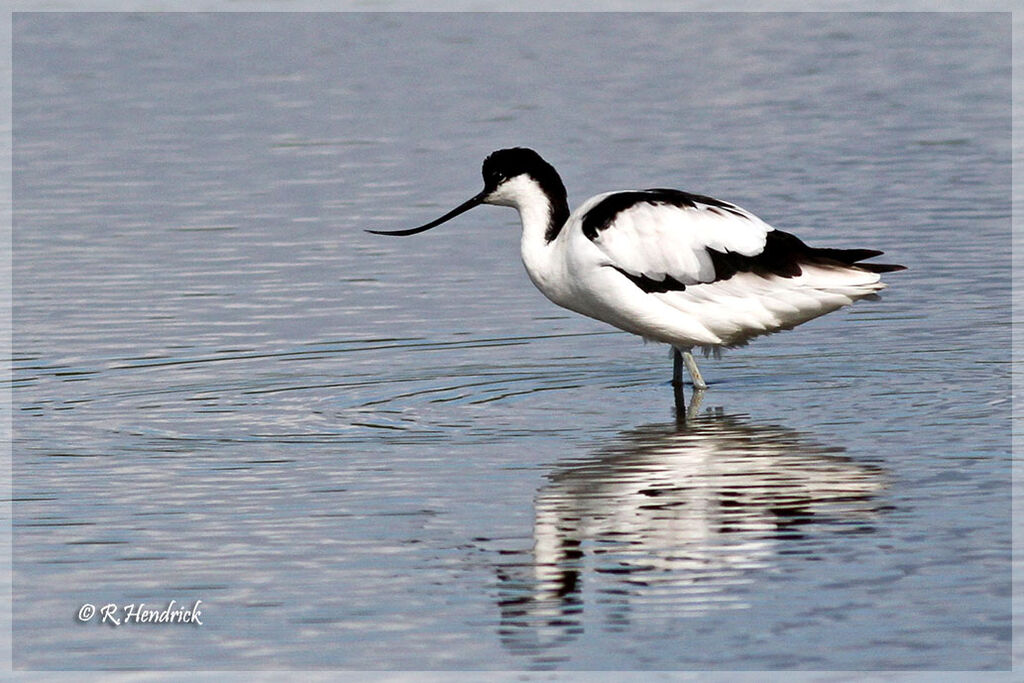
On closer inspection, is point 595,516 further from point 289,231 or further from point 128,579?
point 289,231

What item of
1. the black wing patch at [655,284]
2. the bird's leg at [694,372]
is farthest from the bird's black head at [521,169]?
the bird's leg at [694,372]

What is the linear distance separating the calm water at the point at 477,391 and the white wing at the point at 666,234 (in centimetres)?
78

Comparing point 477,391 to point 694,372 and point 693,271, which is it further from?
point 693,271

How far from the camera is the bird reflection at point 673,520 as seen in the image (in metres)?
7.56

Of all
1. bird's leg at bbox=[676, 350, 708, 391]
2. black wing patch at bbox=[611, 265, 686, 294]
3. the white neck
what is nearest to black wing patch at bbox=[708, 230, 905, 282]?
black wing patch at bbox=[611, 265, 686, 294]

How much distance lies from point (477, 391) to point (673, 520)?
3007 millimetres

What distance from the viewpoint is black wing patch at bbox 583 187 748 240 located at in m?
11.3

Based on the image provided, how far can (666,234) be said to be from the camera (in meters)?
11.3

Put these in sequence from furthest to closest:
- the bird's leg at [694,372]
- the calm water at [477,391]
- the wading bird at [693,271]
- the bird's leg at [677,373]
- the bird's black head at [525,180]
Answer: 1. the bird's black head at [525,180]
2. the bird's leg at [677,373]
3. the bird's leg at [694,372]
4. the wading bird at [693,271]
5. the calm water at [477,391]

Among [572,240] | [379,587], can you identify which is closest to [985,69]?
[572,240]

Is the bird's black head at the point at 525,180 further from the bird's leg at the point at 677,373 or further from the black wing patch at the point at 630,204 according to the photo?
the bird's leg at the point at 677,373

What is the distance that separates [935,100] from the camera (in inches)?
835

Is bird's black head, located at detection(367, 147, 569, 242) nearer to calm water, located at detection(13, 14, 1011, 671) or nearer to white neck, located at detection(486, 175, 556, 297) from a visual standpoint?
white neck, located at detection(486, 175, 556, 297)

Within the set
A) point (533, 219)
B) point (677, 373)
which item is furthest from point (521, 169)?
point (677, 373)
